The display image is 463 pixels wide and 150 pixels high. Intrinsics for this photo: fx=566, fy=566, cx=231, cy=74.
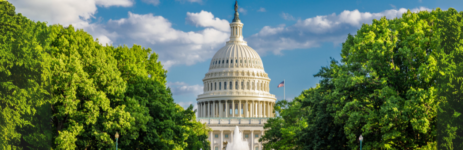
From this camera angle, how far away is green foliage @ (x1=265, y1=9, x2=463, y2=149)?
2984cm

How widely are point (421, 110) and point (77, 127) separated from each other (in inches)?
846

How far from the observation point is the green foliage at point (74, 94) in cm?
3184

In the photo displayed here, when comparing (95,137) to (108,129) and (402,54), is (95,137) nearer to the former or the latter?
(108,129)

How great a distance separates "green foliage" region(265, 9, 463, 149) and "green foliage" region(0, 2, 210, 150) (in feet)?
42.5

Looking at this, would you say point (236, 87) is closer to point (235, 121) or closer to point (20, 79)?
point (235, 121)

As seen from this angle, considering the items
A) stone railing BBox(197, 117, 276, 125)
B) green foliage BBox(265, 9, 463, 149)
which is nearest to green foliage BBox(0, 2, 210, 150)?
green foliage BBox(265, 9, 463, 149)

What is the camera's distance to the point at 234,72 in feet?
579

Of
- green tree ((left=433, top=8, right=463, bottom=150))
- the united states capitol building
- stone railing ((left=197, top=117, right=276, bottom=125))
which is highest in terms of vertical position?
the united states capitol building

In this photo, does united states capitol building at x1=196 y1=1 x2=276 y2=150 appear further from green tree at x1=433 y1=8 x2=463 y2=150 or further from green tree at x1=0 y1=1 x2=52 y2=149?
green tree at x1=433 y1=8 x2=463 y2=150

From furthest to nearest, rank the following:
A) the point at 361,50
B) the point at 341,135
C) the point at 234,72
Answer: the point at 234,72, the point at 341,135, the point at 361,50

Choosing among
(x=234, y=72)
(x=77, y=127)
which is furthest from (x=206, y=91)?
(x=77, y=127)

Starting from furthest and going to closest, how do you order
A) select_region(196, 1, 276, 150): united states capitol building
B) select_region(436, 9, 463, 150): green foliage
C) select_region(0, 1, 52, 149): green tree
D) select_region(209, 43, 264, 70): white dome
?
select_region(209, 43, 264, 70): white dome, select_region(196, 1, 276, 150): united states capitol building, select_region(0, 1, 52, 149): green tree, select_region(436, 9, 463, 150): green foliage

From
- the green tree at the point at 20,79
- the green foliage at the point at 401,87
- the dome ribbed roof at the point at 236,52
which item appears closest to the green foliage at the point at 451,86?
the green foliage at the point at 401,87

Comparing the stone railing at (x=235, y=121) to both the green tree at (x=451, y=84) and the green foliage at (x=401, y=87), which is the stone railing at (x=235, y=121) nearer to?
the green foliage at (x=401, y=87)
